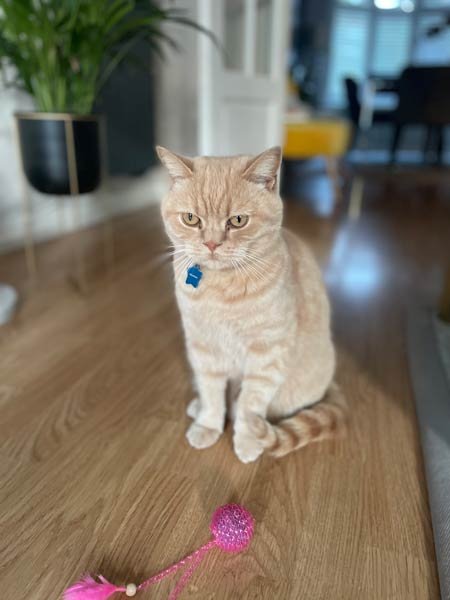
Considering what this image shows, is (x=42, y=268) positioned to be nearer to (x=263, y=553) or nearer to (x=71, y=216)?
(x=71, y=216)

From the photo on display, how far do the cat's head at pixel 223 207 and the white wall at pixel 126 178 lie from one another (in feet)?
5.65

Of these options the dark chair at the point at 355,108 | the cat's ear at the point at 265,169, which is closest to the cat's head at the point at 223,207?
the cat's ear at the point at 265,169

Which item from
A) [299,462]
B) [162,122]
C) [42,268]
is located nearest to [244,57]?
[162,122]

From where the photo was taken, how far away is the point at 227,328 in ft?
3.00

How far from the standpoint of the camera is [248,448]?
0.97m

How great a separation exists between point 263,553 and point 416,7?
29.1ft

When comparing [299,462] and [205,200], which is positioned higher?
[205,200]

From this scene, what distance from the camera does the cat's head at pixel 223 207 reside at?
33.5 inches

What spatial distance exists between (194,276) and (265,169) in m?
0.24

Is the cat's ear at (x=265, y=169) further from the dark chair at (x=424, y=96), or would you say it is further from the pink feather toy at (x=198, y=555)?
the dark chair at (x=424, y=96)

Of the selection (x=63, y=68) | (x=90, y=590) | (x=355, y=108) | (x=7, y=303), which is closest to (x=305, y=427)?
(x=90, y=590)

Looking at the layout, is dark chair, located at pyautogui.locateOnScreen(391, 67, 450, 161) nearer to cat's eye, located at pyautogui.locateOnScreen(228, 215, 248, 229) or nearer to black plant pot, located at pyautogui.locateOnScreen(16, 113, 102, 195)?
black plant pot, located at pyautogui.locateOnScreen(16, 113, 102, 195)

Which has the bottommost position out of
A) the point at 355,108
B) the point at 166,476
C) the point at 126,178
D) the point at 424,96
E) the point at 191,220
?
the point at 166,476

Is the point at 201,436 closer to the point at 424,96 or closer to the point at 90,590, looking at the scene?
the point at 90,590
